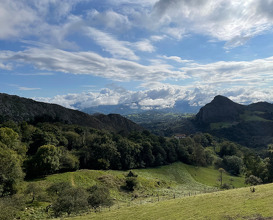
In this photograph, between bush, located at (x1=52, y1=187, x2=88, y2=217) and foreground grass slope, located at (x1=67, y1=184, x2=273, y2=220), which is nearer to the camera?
foreground grass slope, located at (x1=67, y1=184, x2=273, y2=220)

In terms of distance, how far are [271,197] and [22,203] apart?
49015 mm

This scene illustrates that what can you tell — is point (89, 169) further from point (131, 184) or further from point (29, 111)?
point (29, 111)

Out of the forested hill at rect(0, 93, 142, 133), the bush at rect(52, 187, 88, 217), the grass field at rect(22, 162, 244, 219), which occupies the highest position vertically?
the forested hill at rect(0, 93, 142, 133)

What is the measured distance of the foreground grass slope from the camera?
2758cm

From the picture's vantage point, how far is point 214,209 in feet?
Result: 102

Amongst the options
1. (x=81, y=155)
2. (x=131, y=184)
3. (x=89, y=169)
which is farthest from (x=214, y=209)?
(x=81, y=155)

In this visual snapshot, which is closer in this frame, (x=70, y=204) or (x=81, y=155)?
(x=70, y=204)

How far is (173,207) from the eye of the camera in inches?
1426

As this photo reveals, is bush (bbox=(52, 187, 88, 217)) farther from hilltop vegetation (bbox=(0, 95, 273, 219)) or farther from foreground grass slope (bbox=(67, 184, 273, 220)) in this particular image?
foreground grass slope (bbox=(67, 184, 273, 220))

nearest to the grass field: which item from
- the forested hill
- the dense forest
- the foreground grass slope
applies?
the foreground grass slope

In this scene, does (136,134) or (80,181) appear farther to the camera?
(136,134)

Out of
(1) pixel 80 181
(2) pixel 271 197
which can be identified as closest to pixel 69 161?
(1) pixel 80 181

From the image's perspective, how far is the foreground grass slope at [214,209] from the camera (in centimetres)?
2758

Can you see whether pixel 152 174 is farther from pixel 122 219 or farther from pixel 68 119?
pixel 68 119
